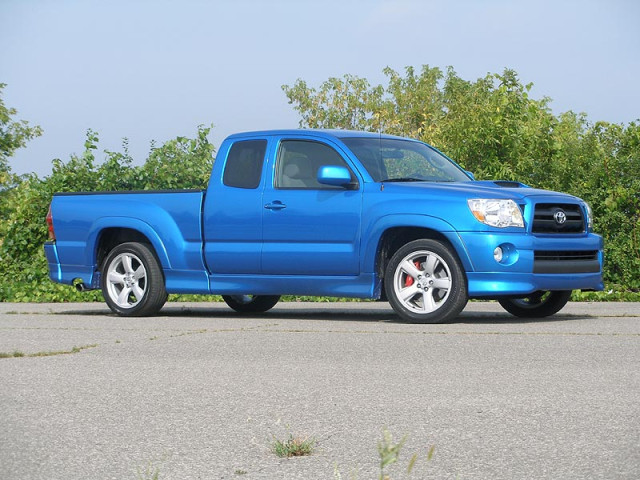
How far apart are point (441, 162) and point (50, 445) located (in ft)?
24.6

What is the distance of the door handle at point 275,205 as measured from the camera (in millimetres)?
11352

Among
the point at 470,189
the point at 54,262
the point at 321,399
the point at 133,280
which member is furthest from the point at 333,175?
the point at 321,399

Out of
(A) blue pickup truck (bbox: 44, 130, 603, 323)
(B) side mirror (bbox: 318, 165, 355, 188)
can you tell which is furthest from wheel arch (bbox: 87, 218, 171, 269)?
(B) side mirror (bbox: 318, 165, 355, 188)

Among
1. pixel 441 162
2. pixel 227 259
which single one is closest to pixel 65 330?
pixel 227 259

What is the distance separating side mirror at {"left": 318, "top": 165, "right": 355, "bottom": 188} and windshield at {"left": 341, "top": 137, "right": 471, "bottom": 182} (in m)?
0.41

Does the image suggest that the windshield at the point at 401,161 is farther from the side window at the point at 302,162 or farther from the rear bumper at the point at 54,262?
the rear bumper at the point at 54,262

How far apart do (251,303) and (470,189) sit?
3.68 metres

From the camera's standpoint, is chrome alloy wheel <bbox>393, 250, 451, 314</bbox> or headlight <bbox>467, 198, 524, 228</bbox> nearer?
headlight <bbox>467, 198, 524, 228</bbox>

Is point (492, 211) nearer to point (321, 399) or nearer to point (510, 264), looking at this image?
point (510, 264)

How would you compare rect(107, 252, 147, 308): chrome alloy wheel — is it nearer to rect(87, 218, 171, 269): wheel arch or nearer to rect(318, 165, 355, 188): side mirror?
rect(87, 218, 171, 269): wheel arch

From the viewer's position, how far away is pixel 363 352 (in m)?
8.70

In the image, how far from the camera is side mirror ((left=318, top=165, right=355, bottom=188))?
35.3 feet

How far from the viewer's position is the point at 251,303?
13.3 m

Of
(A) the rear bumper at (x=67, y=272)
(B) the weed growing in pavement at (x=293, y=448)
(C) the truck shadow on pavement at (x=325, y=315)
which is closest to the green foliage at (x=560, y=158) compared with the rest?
(C) the truck shadow on pavement at (x=325, y=315)
